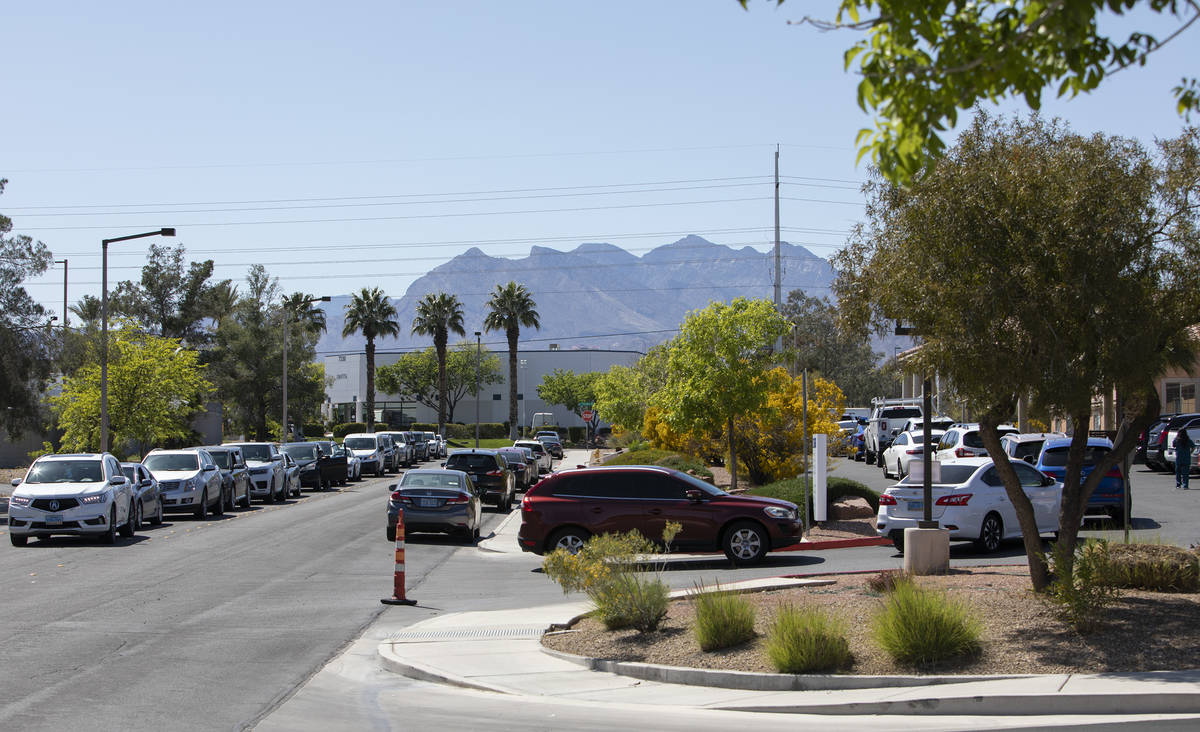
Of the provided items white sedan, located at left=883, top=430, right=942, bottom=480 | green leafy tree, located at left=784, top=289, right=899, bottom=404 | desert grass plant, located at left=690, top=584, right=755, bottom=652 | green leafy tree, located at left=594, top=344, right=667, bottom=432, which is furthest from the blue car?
green leafy tree, located at left=784, top=289, right=899, bottom=404

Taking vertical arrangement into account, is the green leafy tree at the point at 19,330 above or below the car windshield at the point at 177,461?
above

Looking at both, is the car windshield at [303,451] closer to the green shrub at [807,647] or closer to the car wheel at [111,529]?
the car wheel at [111,529]

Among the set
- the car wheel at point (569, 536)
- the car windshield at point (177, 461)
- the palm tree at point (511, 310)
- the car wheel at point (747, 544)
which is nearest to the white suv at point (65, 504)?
the car windshield at point (177, 461)

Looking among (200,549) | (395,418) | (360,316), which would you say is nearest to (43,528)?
(200,549)

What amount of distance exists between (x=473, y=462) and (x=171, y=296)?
6278 centimetres

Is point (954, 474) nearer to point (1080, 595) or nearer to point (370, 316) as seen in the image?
point (1080, 595)

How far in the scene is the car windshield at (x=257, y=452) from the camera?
3538 centimetres

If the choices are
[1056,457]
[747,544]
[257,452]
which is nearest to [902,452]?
[1056,457]

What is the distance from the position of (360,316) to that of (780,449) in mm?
52187

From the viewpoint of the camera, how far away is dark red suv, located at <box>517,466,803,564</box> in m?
18.5

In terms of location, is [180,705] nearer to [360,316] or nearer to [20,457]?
[20,457]

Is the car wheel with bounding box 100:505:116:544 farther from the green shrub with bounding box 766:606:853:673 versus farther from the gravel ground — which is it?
the green shrub with bounding box 766:606:853:673

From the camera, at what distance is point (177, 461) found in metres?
28.7

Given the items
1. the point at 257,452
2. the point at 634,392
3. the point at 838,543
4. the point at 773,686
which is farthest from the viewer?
the point at 634,392
